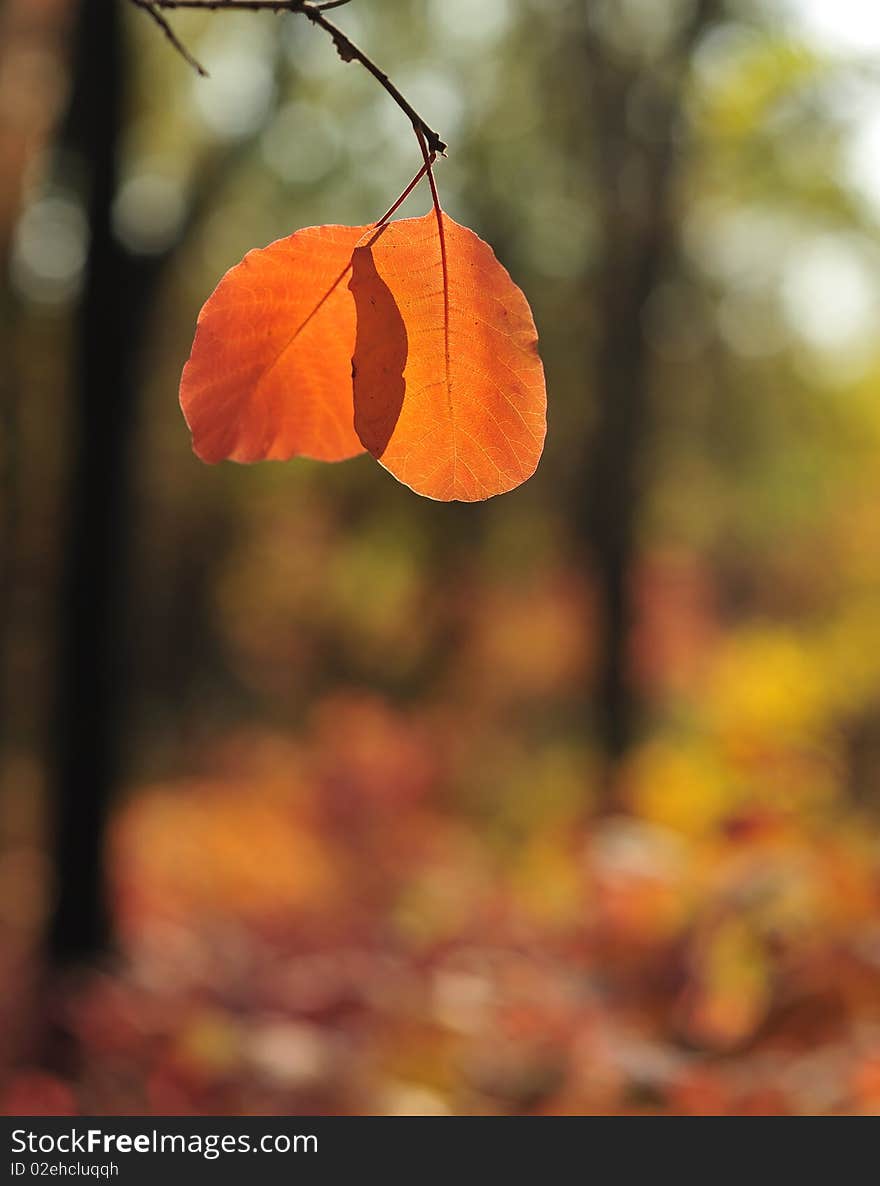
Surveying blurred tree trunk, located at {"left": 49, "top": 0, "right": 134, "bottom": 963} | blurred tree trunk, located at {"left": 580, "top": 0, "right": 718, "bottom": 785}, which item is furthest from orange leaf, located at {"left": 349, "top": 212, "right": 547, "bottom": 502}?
blurred tree trunk, located at {"left": 580, "top": 0, "right": 718, "bottom": 785}

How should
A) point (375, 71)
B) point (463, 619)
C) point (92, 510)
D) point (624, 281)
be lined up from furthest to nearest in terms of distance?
Answer: point (463, 619), point (624, 281), point (92, 510), point (375, 71)

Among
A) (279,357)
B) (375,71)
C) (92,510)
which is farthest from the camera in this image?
(92,510)

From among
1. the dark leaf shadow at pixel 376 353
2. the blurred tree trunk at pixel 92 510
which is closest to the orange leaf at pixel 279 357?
the dark leaf shadow at pixel 376 353

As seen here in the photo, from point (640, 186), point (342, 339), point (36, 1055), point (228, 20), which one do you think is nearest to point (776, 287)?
point (640, 186)

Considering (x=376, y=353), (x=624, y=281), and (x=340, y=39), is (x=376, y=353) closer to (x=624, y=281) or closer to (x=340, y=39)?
(x=340, y=39)

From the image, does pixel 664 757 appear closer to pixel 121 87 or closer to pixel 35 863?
pixel 121 87

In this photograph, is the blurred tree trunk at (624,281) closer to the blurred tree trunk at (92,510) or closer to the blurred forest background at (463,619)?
the blurred forest background at (463,619)

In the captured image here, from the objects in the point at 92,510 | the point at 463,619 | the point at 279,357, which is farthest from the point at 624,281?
the point at 279,357
